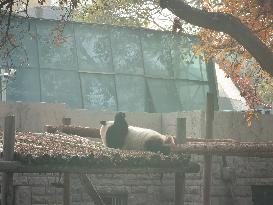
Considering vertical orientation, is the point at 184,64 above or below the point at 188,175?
above

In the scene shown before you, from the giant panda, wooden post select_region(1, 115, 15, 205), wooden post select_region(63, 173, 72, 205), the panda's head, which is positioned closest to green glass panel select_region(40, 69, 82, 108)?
wooden post select_region(63, 173, 72, 205)

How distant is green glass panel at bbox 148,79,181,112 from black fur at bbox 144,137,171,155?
7925 millimetres

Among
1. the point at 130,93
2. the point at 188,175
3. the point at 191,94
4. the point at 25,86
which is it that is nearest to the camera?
the point at 188,175

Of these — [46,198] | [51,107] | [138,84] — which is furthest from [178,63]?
[46,198]

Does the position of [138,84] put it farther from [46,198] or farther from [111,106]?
[46,198]

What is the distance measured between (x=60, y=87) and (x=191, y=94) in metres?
4.08

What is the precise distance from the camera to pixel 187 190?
12133 mm

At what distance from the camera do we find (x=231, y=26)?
824 centimetres

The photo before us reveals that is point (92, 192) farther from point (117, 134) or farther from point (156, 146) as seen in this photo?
point (156, 146)

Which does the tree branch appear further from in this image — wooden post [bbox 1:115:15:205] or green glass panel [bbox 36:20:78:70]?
green glass panel [bbox 36:20:78:70]

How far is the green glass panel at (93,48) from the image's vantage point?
15.2 m

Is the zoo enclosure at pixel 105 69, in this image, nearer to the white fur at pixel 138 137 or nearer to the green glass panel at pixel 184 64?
the green glass panel at pixel 184 64

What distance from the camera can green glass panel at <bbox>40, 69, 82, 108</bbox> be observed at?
14.2 m

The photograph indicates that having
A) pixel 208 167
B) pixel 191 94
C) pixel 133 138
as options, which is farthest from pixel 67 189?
pixel 191 94
